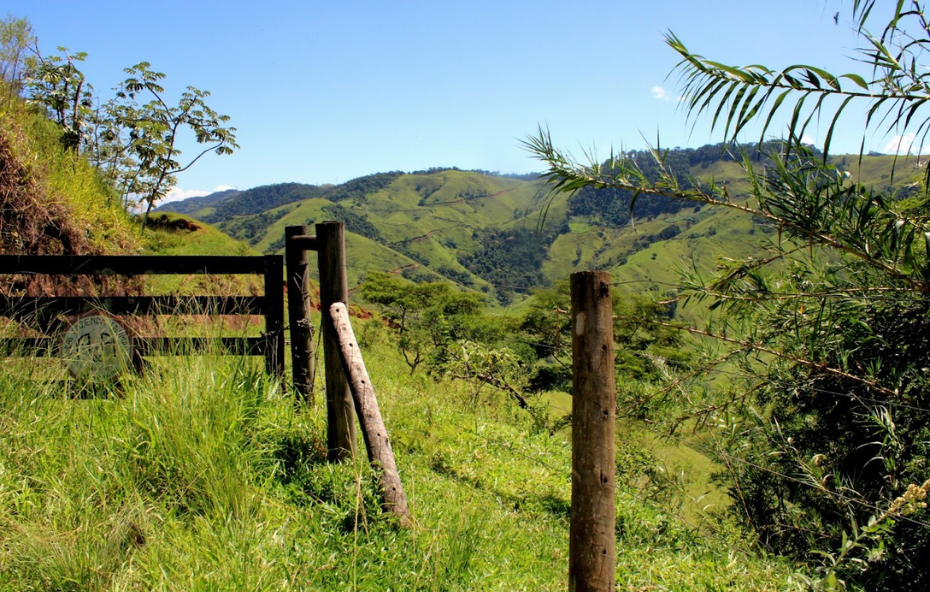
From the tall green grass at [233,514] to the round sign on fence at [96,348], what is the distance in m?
0.18

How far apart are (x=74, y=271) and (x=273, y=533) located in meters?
3.42

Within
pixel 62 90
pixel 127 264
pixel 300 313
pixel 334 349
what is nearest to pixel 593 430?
pixel 334 349

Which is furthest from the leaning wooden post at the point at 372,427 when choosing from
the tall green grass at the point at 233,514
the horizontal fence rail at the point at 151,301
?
the horizontal fence rail at the point at 151,301

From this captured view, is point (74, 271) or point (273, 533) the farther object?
point (74, 271)

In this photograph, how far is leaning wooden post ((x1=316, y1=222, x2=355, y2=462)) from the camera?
394cm

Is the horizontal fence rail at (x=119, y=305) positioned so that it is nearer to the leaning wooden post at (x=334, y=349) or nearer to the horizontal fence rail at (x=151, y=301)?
the horizontal fence rail at (x=151, y=301)

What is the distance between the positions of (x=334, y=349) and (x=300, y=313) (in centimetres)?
73

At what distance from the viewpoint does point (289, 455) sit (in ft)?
12.7

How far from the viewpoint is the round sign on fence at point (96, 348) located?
4217mm

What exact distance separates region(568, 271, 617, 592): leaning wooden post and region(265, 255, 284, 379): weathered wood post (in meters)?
2.99

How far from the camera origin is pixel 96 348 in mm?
4477

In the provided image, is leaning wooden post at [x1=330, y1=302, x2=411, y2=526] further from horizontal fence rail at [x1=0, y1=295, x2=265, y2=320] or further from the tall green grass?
horizontal fence rail at [x1=0, y1=295, x2=265, y2=320]

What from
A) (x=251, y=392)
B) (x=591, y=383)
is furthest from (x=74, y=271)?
(x=591, y=383)

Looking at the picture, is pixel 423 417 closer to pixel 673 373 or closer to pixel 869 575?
pixel 673 373
